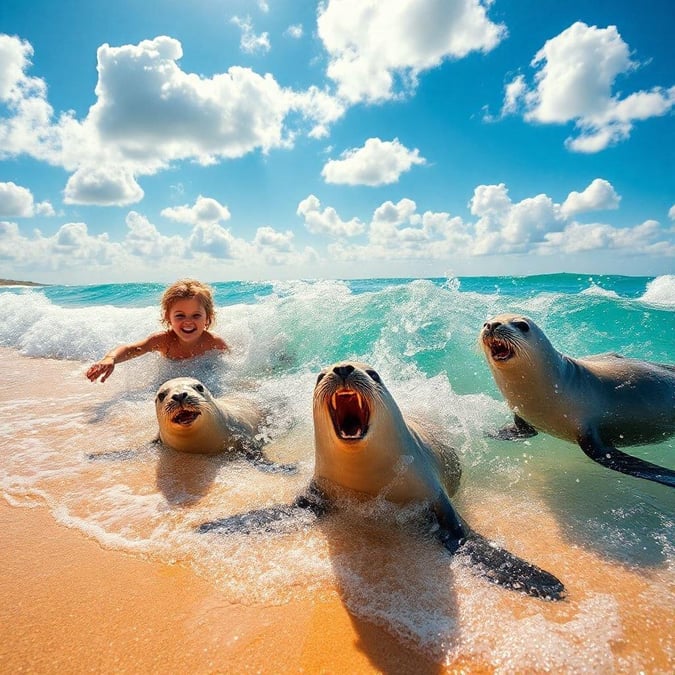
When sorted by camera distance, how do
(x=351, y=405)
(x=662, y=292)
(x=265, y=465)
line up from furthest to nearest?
(x=662, y=292) < (x=265, y=465) < (x=351, y=405)

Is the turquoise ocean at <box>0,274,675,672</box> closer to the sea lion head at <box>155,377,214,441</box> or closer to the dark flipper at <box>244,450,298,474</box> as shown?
the dark flipper at <box>244,450,298,474</box>

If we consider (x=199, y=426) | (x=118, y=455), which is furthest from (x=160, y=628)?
(x=118, y=455)

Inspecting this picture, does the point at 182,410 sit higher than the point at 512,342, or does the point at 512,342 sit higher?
the point at 512,342

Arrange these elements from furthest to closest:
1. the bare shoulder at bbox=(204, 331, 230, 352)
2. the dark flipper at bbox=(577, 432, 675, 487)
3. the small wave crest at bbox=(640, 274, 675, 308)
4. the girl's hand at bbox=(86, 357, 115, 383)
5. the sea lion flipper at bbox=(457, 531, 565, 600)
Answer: the small wave crest at bbox=(640, 274, 675, 308) → the bare shoulder at bbox=(204, 331, 230, 352) → the girl's hand at bbox=(86, 357, 115, 383) → the dark flipper at bbox=(577, 432, 675, 487) → the sea lion flipper at bbox=(457, 531, 565, 600)

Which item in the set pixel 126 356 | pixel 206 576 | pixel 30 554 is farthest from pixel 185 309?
pixel 206 576

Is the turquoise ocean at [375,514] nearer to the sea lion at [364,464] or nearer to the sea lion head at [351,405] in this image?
the sea lion at [364,464]

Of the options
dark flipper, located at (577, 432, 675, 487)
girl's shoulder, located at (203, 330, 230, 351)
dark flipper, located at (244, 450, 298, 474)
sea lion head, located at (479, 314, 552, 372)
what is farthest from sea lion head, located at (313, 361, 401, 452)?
girl's shoulder, located at (203, 330, 230, 351)

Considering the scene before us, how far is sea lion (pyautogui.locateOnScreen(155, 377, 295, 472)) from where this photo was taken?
4.71 meters

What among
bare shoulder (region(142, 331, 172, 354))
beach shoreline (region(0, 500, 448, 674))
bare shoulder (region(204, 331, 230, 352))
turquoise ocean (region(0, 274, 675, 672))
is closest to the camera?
beach shoreline (region(0, 500, 448, 674))

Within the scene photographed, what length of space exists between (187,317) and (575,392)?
5.96m

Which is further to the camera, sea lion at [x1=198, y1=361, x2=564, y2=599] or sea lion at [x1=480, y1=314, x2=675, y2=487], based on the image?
sea lion at [x1=480, y1=314, x2=675, y2=487]

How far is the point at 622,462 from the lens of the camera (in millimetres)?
4078

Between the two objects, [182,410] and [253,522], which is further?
[182,410]

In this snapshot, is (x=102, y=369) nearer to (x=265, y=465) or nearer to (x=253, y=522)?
(x=265, y=465)
